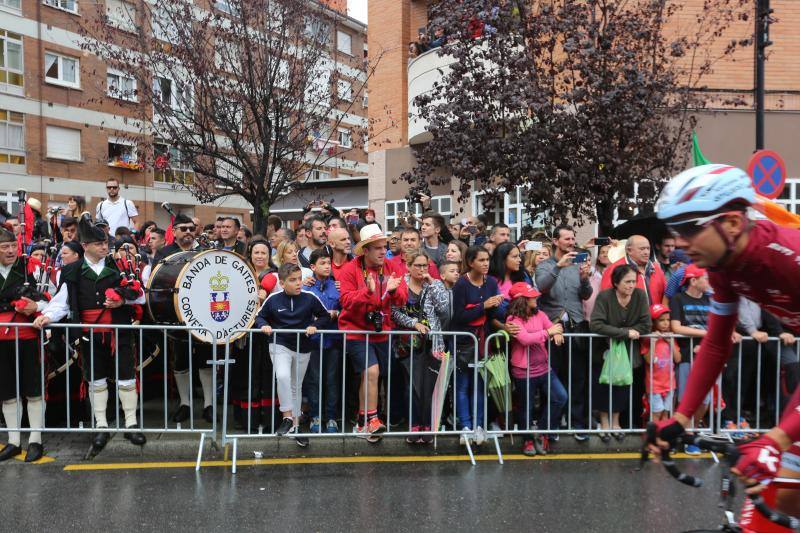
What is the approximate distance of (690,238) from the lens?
2766mm

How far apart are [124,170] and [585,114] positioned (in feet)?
87.4

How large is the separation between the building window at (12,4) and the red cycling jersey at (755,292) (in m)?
32.1

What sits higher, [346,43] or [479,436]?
[346,43]

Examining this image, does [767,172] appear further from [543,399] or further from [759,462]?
[759,462]

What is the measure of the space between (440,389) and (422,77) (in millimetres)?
14272

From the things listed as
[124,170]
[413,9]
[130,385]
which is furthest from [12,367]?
[124,170]

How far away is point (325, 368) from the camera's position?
7.27 m

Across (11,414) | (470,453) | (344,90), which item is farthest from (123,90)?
(470,453)

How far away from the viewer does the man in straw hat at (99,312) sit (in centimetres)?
689

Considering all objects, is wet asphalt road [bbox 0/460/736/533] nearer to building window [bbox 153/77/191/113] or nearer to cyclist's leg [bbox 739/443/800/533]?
cyclist's leg [bbox 739/443/800/533]

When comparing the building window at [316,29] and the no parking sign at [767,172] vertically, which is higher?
the building window at [316,29]

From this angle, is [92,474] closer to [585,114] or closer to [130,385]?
[130,385]

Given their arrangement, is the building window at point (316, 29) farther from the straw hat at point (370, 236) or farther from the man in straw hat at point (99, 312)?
the man in straw hat at point (99, 312)


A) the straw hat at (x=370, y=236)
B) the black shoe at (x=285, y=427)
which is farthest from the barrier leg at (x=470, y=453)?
the straw hat at (x=370, y=236)
